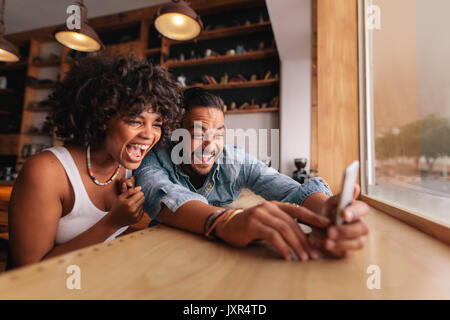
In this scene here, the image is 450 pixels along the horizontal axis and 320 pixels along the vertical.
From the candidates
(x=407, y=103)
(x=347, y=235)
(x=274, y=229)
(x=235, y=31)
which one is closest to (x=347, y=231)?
(x=347, y=235)

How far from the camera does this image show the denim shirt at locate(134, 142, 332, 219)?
2.39 feet

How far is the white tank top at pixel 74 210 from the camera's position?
774mm

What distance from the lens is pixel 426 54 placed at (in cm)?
Result: 75

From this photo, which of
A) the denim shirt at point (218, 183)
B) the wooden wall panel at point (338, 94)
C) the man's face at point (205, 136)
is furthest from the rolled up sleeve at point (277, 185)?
the wooden wall panel at point (338, 94)

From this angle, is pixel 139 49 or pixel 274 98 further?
pixel 139 49

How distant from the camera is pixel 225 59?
3.55m

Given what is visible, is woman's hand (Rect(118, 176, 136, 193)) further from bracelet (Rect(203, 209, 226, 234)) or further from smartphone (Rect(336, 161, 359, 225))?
smartphone (Rect(336, 161, 359, 225))

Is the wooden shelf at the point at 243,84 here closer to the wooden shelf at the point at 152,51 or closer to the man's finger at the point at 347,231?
the wooden shelf at the point at 152,51

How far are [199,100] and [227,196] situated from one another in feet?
1.43

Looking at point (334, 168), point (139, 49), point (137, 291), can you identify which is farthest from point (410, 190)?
point (139, 49)

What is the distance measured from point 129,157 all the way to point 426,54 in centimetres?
98

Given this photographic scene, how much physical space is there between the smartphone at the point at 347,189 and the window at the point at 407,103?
322 mm
